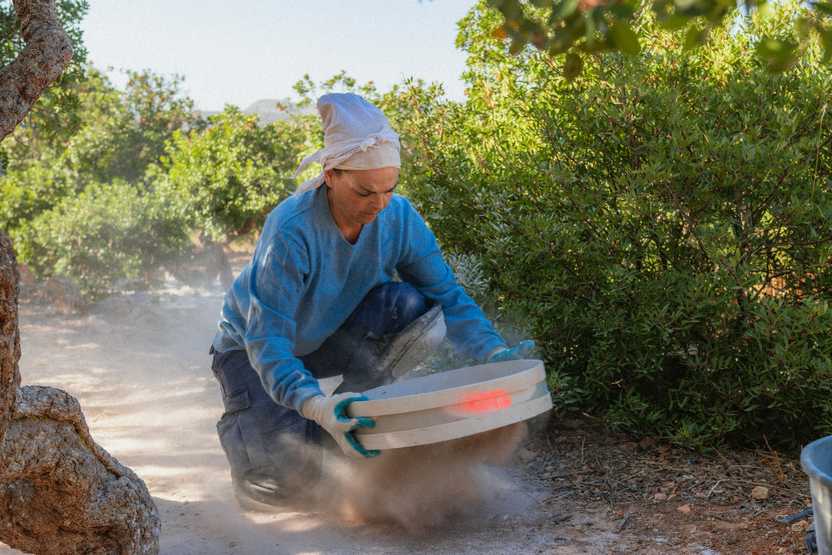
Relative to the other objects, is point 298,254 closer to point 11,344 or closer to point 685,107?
point 11,344

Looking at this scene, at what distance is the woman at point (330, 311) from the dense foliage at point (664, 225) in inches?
19.4

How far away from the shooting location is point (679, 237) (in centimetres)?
361

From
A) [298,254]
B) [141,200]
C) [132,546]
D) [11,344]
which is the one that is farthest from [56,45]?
[141,200]

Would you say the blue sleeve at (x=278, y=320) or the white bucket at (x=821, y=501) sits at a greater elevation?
the blue sleeve at (x=278, y=320)

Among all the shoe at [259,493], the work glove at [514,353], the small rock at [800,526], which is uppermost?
the work glove at [514,353]

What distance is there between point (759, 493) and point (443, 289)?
139 centimetres

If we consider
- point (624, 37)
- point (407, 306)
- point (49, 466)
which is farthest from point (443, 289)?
point (624, 37)

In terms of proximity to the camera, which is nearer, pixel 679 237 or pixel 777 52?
pixel 777 52

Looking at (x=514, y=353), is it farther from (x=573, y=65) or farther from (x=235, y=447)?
(x=573, y=65)

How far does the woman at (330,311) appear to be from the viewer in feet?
9.97

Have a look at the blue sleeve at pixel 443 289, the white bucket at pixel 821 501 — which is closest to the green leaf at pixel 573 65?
the white bucket at pixel 821 501

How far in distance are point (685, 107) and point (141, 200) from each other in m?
6.71

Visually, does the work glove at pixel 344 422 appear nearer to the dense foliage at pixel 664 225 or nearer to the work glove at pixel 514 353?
the work glove at pixel 514 353

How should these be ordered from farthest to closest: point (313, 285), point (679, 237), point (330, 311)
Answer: point (679, 237), point (330, 311), point (313, 285)
